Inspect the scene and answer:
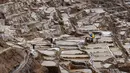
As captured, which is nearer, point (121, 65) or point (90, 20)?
point (121, 65)

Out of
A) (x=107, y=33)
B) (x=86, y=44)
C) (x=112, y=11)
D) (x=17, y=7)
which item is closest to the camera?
(x=86, y=44)

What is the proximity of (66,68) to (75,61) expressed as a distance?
1277mm

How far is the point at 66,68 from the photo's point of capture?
A: 39.0 feet

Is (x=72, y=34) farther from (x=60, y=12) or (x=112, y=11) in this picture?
→ (x=112, y=11)

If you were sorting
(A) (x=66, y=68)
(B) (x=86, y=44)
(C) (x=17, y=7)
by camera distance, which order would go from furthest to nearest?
(C) (x=17, y=7), (B) (x=86, y=44), (A) (x=66, y=68)

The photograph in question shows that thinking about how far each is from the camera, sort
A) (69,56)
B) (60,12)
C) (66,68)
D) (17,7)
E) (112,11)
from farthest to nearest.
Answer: (112,11), (60,12), (17,7), (69,56), (66,68)

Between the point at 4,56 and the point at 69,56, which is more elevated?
the point at 4,56

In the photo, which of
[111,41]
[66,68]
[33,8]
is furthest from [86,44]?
[33,8]

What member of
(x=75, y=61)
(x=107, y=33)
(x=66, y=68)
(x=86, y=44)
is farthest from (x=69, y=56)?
(x=107, y=33)

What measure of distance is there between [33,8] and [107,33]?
8931mm

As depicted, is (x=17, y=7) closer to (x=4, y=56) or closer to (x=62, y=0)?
(x=62, y=0)

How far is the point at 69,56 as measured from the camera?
1396 centimetres

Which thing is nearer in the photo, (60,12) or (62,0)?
(60,12)

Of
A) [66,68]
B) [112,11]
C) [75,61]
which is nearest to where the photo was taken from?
[66,68]
